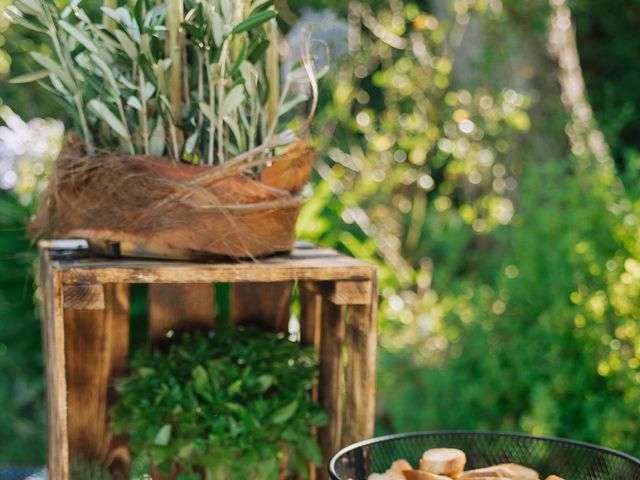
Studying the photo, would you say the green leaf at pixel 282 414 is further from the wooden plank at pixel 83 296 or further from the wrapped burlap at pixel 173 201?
the wooden plank at pixel 83 296

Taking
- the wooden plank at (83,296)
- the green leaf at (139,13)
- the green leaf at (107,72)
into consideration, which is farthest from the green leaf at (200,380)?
the green leaf at (139,13)

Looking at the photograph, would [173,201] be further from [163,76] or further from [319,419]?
[319,419]

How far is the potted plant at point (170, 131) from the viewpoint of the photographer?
1678 mm

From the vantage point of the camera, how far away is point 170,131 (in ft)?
5.69

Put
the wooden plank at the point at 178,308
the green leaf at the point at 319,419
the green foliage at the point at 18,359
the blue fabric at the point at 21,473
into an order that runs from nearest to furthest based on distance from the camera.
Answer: the green leaf at the point at 319,419 → the wooden plank at the point at 178,308 → the blue fabric at the point at 21,473 → the green foliage at the point at 18,359

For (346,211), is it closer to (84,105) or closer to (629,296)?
(629,296)

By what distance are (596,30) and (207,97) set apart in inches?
222

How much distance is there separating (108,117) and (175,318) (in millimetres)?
519

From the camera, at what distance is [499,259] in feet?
12.6

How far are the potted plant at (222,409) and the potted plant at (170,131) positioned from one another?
0.25 meters

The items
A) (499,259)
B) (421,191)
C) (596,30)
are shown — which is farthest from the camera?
(596,30)

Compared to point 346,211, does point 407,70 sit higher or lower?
higher

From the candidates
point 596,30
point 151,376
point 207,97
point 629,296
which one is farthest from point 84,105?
point 596,30

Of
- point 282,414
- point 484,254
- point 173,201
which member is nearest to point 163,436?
point 282,414
